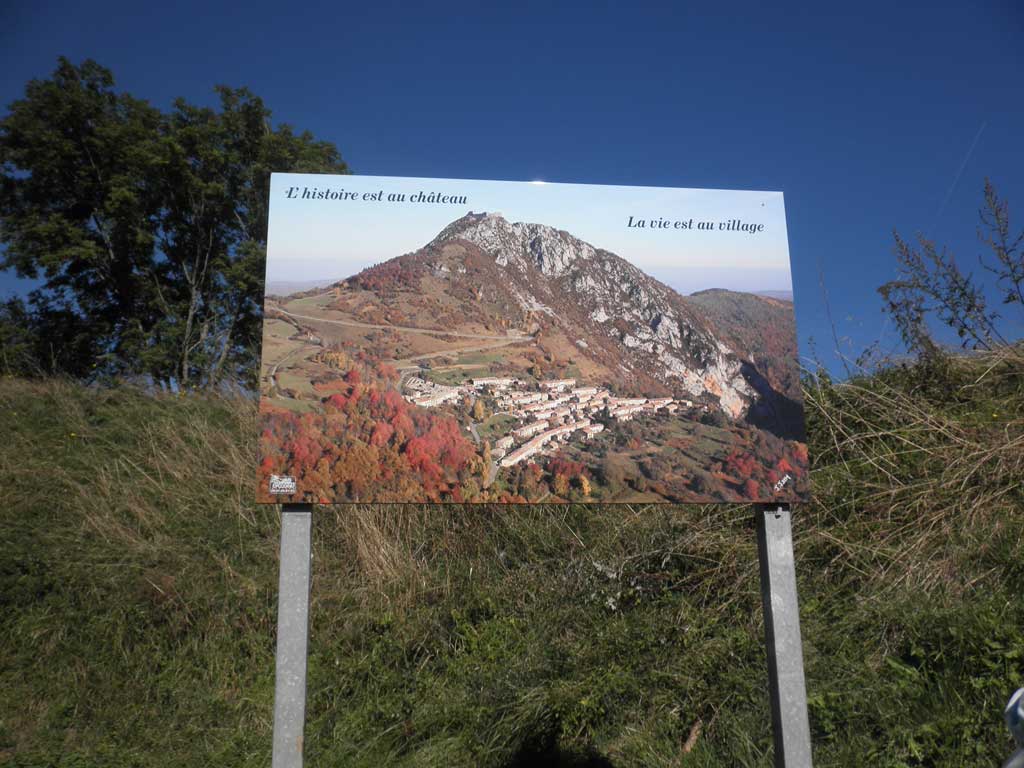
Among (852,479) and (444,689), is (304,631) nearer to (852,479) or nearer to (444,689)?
(444,689)

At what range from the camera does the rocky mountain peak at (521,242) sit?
2963 mm

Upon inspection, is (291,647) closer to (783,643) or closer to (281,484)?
(281,484)

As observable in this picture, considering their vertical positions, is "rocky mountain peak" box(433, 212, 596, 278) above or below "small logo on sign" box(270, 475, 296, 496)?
above

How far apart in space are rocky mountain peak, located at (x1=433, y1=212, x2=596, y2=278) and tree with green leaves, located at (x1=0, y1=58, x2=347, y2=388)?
34.2 ft

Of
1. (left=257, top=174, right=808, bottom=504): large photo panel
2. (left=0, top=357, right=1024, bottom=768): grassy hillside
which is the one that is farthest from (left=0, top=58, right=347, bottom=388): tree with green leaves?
(left=257, top=174, right=808, bottom=504): large photo panel

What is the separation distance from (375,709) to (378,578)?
3.40 ft

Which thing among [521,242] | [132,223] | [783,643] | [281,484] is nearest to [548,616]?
[783,643]

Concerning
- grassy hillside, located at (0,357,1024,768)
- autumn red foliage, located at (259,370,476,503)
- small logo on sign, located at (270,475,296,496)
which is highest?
autumn red foliage, located at (259,370,476,503)

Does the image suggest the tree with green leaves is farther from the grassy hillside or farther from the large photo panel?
the large photo panel

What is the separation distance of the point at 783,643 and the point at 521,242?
200 centimetres

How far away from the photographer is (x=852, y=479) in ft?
15.9

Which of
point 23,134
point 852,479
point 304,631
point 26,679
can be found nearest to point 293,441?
point 304,631

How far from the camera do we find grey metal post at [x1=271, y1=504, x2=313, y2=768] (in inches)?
98.4

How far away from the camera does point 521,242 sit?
3.06 metres
